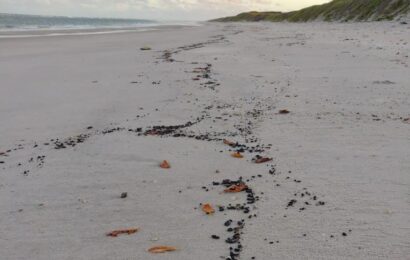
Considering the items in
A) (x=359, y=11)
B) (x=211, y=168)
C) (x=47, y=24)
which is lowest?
(x=47, y=24)

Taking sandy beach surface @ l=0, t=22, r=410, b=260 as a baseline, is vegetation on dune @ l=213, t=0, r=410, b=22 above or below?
above

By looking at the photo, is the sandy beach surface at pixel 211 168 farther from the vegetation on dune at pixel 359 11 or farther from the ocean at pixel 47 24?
the ocean at pixel 47 24

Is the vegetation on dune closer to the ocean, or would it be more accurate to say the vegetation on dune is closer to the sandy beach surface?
A: the ocean

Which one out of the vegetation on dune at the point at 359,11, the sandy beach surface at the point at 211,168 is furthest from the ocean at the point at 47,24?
the sandy beach surface at the point at 211,168

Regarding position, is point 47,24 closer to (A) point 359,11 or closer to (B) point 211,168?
(A) point 359,11

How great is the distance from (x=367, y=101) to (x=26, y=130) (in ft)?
17.7

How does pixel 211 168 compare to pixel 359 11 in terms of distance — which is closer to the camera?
pixel 211 168

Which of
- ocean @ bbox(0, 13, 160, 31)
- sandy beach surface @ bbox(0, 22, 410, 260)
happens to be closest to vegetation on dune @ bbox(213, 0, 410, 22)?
ocean @ bbox(0, 13, 160, 31)

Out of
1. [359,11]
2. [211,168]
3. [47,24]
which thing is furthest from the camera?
[47,24]

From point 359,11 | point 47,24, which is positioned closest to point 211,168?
point 359,11

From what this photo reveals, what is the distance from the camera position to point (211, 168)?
518 centimetres

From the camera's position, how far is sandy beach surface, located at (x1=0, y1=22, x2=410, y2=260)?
142 inches

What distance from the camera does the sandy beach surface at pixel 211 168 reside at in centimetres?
361

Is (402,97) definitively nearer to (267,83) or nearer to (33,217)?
(267,83)
